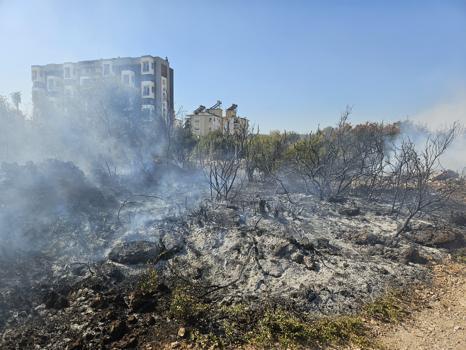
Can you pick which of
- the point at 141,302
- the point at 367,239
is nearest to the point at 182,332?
the point at 141,302

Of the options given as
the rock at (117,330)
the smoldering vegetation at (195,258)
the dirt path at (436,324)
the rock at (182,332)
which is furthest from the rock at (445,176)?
the rock at (117,330)

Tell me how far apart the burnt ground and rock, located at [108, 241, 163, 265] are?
2 cm

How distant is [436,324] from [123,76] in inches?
1387

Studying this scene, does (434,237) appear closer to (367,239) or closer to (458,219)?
(367,239)

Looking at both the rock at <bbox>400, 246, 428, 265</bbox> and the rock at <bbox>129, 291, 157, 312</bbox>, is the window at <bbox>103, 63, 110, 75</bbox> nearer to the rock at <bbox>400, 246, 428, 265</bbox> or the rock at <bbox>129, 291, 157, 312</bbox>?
the rock at <bbox>129, 291, 157, 312</bbox>

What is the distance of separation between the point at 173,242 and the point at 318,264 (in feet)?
10.7

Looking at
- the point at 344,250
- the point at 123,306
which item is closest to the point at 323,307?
the point at 344,250

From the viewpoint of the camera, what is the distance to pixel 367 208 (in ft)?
41.9

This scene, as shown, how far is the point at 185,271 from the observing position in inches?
274

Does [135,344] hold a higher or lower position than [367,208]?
lower

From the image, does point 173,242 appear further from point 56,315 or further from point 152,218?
point 56,315

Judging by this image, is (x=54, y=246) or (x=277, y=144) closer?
(x=54, y=246)

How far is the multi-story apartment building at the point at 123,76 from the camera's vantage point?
3447cm

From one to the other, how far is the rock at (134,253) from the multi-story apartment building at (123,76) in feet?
83.9
